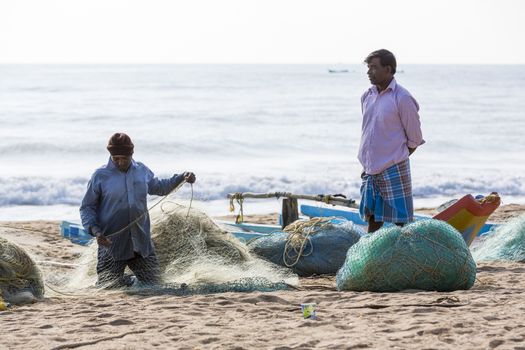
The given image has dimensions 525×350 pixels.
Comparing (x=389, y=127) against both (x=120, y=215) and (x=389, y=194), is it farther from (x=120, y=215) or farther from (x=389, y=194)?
(x=120, y=215)

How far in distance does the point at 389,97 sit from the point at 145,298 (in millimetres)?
2345

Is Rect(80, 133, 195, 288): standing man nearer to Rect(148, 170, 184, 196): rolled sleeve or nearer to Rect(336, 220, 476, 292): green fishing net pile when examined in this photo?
Rect(148, 170, 184, 196): rolled sleeve

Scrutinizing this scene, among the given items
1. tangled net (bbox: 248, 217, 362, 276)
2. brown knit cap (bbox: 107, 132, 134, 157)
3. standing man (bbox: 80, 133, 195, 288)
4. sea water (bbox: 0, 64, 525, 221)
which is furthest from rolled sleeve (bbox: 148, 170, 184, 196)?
sea water (bbox: 0, 64, 525, 221)

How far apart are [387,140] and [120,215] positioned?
210cm

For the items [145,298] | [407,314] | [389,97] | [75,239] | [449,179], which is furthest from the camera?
[449,179]

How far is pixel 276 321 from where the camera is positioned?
5.48 meters

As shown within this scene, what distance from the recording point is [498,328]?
16.6 ft

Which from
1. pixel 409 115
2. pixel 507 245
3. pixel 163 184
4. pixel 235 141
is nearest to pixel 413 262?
pixel 409 115

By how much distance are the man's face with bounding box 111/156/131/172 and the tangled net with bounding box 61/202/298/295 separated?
91 centimetres

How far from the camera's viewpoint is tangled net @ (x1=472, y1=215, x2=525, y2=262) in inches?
334

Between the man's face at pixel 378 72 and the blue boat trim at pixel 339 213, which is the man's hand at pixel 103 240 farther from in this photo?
the blue boat trim at pixel 339 213

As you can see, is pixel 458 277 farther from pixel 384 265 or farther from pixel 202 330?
pixel 202 330

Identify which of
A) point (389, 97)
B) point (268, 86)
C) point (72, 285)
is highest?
point (268, 86)

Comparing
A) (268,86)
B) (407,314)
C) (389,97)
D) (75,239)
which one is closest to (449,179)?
(75,239)
